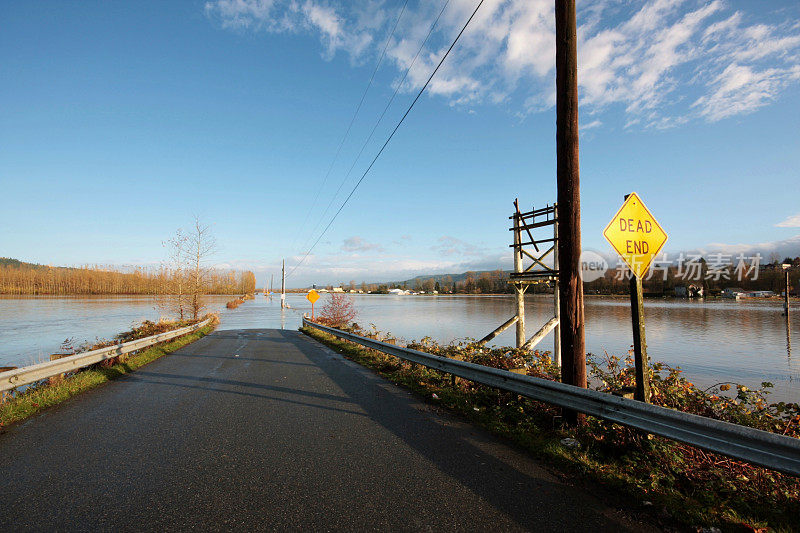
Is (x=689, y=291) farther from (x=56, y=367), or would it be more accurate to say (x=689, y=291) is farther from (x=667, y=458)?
(x=56, y=367)

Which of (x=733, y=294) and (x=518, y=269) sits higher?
(x=518, y=269)

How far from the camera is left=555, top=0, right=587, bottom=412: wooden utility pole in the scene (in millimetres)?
5285

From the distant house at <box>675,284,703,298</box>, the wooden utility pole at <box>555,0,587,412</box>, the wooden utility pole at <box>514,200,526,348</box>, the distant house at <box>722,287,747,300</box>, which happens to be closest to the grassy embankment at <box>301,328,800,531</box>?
the wooden utility pole at <box>555,0,587,412</box>

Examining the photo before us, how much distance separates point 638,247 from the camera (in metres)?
4.84

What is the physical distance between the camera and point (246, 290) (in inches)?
6639

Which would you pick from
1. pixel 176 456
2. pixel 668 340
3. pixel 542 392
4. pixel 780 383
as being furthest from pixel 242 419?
pixel 668 340

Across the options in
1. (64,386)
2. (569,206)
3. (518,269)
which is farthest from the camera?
(518,269)

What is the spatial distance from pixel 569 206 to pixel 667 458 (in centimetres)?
317

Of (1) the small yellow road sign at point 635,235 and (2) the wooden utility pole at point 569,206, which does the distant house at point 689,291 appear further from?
(2) the wooden utility pole at point 569,206

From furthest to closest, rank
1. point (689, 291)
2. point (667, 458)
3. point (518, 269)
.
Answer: point (689, 291)
point (518, 269)
point (667, 458)

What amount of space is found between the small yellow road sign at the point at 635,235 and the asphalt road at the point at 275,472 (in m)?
2.70

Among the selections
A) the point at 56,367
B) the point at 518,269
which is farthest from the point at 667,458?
the point at 56,367

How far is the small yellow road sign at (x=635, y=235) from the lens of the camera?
4.66 m

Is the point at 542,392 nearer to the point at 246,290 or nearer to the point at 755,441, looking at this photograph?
the point at 755,441
